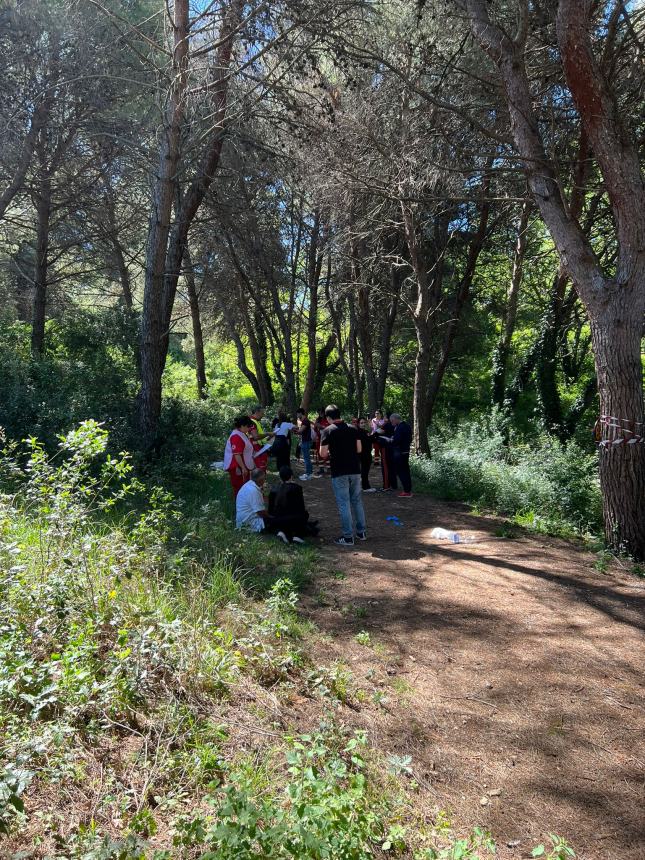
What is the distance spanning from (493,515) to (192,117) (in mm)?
9538

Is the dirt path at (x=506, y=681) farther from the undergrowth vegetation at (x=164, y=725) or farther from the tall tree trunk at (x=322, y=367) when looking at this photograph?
the tall tree trunk at (x=322, y=367)

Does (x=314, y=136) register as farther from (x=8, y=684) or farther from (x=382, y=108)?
(x=8, y=684)

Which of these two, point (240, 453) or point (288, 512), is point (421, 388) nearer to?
point (240, 453)

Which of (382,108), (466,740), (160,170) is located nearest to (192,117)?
(160,170)

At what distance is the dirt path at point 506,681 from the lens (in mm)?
3207

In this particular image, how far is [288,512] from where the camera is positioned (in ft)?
26.7

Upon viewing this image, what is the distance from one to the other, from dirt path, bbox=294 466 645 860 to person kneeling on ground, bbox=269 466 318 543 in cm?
79

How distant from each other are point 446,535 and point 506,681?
433 cm

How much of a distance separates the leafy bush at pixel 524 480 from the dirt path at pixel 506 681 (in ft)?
6.89

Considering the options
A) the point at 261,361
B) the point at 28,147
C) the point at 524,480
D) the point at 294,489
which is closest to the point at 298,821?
the point at 294,489


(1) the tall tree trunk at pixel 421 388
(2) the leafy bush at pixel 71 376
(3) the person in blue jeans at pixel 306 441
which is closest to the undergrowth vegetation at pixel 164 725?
(2) the leafy bush at pixel 71 376

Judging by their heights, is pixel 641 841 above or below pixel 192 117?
below

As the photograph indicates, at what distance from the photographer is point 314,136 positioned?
34.8 ft

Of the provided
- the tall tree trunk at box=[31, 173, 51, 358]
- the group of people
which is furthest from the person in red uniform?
the tall tree trunk at box=[31, 173, 51, 358]
